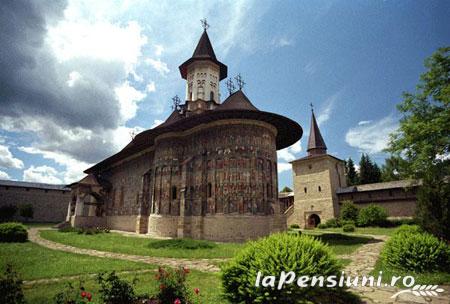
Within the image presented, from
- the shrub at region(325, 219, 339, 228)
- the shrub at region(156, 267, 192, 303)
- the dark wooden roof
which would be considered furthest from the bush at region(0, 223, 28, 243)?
the shrub at region(325, 219, 339, 228)

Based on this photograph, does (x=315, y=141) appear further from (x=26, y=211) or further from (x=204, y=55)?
(x=26, y=211)

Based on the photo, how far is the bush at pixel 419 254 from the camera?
6484 mm

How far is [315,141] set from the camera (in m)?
33.2

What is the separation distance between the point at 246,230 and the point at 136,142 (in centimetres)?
1394

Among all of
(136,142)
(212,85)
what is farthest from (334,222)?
(136,142)

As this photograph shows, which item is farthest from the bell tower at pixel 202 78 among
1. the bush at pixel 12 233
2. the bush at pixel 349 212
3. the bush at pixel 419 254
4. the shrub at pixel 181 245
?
the bush at pixel 419 254

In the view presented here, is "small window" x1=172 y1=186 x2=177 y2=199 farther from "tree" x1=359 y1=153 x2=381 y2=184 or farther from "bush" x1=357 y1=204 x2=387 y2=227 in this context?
"tree" x1=359 y1=153 x2=381 y2=184

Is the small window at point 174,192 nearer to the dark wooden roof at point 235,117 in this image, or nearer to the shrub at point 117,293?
the dark wooden roof at point 235,117

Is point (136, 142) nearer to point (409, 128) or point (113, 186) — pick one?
point (113, 186)

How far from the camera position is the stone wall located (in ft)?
116

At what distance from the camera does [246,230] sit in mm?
14586

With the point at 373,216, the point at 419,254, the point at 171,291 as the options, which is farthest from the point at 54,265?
the point at 373,216

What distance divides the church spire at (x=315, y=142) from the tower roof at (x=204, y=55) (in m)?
15.5

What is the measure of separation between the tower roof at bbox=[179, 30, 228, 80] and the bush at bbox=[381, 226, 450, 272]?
902 inches
